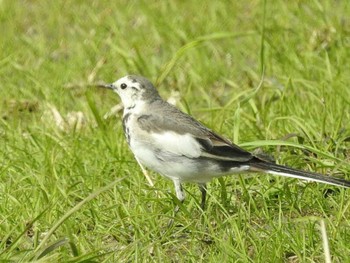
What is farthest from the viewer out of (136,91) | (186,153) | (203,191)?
Answer: (136,91)

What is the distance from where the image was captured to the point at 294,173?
19.9 ft

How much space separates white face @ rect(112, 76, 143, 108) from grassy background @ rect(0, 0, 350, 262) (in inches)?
18.8

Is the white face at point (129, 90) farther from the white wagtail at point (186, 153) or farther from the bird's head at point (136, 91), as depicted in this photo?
the white wagtail at point (186, 153)

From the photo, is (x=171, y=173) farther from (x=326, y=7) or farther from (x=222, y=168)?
(x=326, y=7)

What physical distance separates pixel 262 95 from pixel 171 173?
2.42 metres

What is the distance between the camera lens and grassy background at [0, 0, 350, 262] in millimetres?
5848

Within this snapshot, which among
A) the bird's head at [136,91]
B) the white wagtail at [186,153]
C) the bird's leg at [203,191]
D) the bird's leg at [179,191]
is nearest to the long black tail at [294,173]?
the white wagtail at [186,153]

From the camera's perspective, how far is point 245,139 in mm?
7469

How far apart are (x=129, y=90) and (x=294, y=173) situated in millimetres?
1442

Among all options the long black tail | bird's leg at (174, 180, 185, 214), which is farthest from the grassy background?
the long black tail

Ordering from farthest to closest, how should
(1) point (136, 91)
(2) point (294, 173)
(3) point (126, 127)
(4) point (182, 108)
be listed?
(4) point (182, 108), (1) point (136, 91), (3) point (126, 127), (2) point (294, 173)

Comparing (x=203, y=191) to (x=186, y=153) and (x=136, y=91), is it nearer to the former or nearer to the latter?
(x=186, y=153)

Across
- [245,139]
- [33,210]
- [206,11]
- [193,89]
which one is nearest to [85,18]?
[206,11]

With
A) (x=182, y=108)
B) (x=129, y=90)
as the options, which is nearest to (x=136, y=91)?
(x=129, y=90)
